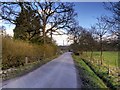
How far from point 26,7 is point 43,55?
27.6ft

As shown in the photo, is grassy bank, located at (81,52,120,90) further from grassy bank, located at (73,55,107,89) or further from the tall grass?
the tall grass

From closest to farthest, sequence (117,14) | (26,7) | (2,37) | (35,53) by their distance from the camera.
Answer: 1. (117,14)
2. (2,37)
3. (35,53)
4. (26,7)

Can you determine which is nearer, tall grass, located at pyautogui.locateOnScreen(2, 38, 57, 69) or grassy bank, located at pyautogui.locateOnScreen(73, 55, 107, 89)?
grassy bank, located at pyautogui.locateOnScreen(73, 55, 107, 89)

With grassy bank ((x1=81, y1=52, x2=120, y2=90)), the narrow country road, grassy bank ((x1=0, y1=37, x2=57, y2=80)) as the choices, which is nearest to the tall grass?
grassy bank ((x1=0, y1=37, x2=57, y2=80))

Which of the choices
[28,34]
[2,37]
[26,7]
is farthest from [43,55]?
[2,37]

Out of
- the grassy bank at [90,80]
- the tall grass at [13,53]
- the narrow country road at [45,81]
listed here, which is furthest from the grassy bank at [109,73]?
the tall grass at [13,53]

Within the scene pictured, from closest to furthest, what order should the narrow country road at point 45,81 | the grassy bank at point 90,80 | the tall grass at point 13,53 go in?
the narrow country road at point 45,81 < the grassy bank at point 90,80 < the tall grass at point 13,53

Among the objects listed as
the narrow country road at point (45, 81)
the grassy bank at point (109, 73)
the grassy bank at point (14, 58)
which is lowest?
the grassy bank at point (109, 73)

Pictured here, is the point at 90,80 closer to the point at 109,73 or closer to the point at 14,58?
the point at 109,73

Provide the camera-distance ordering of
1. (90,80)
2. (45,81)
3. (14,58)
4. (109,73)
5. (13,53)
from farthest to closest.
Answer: (14,58) → (13,53) → (109,73) → (90,80) → (45,81)

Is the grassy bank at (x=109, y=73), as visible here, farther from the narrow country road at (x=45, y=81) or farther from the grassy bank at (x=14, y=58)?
the grassy bank at (x=14, y=58)

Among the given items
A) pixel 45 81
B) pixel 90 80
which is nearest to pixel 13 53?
pixel 90 80

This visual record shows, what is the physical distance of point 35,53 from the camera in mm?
37656

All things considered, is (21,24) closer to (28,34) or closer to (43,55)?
(28,34)
